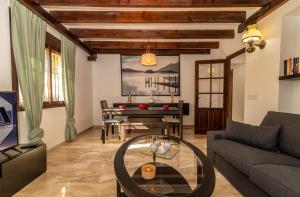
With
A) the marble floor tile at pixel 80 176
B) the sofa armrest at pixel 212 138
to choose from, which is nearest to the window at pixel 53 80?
the marble floor tile at pixel 80 176

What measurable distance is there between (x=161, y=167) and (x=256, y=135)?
125cm

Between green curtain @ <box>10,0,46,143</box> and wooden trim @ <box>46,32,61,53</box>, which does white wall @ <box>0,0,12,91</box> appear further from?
wooden trim @ <box>46,32,61,53</box>

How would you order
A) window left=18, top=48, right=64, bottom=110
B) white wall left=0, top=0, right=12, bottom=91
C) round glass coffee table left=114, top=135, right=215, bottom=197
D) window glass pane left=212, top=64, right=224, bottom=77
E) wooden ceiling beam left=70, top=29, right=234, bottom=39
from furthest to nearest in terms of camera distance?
window glass pane left=212, top=64, right=224, bottom=77 → wooden ceiling beam left=70, top=29, right=234, bottom=39 → window left=18, top=48, right=64, bottom=110 → white wall left=0, top=0, right=12, bottom=91 → round glass coffee table left=114, top=135, right=215, bottom=197

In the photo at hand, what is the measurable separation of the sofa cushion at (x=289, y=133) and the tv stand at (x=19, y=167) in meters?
3.01

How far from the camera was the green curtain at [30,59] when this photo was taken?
253 centimetres

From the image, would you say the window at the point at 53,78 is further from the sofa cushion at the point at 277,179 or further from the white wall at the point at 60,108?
the sofa cushion at the point at 277,179

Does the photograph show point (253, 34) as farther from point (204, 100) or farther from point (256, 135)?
point (204, 100)

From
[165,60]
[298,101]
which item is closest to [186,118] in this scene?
[165,60]

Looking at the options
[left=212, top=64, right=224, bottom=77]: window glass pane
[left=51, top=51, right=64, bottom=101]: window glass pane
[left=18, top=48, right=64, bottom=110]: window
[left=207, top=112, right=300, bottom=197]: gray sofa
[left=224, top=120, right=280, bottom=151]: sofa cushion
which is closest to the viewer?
[left=207, top=112, right=300, bottom=197]: gray sofa

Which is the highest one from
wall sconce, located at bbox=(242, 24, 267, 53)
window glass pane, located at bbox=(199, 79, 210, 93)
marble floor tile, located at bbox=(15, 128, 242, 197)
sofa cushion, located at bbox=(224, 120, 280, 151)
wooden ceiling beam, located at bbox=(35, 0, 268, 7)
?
wooden ceiling beam, located at bbox=(35, 0, 268, 7)

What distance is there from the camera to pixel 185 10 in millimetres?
3262

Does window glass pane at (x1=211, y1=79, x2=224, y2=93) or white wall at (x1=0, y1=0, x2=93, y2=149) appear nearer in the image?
white wall at (x1=0, y1=0, x2=93, y2=149)

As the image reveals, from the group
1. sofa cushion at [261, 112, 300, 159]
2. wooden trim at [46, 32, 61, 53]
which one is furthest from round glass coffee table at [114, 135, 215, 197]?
wooden trim at [46, 32, 61, 53]

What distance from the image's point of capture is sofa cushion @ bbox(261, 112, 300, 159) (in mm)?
1979
